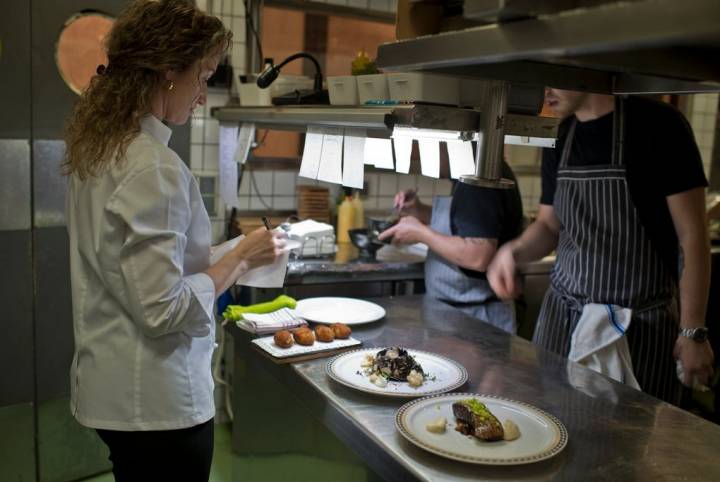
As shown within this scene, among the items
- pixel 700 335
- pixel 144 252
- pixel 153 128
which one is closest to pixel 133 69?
pixel 153 128

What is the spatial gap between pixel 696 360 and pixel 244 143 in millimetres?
1890

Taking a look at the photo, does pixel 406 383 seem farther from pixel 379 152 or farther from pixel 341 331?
pixel 379 152

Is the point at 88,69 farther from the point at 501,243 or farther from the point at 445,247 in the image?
the point at 501,243

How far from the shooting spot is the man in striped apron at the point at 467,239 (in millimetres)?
2559

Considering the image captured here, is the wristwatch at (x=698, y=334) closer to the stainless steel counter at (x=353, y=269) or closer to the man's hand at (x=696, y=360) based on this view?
the man's hand at (x=696, y=360)

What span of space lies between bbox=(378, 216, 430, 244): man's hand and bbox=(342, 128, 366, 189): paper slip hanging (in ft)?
2.33

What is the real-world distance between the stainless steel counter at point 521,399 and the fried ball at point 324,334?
115 millimetres

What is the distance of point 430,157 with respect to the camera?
193cm

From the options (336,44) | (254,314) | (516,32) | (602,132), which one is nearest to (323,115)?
(254,314)

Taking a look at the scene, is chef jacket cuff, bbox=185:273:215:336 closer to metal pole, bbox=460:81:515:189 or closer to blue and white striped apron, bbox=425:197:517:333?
metal pole, bbox=460:81:515:189

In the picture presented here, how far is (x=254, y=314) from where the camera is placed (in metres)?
2.16

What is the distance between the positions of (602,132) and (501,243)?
58 cm

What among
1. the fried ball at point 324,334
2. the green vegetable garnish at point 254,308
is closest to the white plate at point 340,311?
the green vegetable garnish at point 254,308

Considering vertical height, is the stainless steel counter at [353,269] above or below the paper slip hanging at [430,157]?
below
